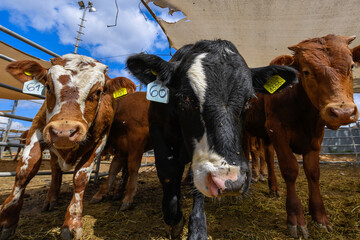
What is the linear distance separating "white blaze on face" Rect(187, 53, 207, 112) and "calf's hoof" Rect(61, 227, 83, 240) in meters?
1.68

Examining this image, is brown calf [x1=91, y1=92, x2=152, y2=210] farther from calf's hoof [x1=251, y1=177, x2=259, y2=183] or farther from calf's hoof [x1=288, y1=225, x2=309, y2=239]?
calf's hoof [x1=251, y1=177, x2=259, y2=183]

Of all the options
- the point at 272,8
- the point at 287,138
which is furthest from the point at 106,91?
the point at 272,8

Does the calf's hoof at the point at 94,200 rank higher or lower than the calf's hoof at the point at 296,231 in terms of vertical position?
lower

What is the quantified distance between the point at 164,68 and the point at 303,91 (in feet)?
5.54

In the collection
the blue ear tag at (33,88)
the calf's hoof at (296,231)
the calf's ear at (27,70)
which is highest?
the calf's ear at (27,70)

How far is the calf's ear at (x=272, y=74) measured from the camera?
2.06 m

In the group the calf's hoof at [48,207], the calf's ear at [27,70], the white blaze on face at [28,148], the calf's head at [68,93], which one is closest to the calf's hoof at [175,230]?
the calf's head at [68,93]

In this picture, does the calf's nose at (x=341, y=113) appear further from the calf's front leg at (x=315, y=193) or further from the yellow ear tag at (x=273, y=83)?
the calf's front leg at (x=315, y=193)

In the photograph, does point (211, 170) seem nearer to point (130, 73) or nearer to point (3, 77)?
point (130, 73)

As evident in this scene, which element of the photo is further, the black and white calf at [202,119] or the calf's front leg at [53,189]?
the calf's front leg at [53,189]

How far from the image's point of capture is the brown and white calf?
75.5 inches

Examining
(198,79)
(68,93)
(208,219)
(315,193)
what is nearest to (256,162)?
(315,193)

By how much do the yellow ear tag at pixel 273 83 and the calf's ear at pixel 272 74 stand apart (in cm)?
4

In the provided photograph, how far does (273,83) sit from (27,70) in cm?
282
